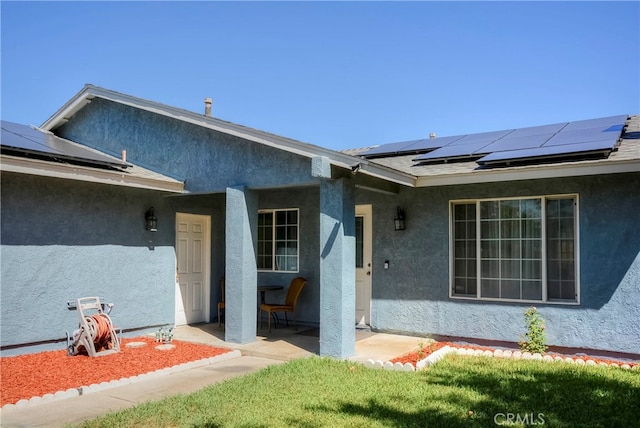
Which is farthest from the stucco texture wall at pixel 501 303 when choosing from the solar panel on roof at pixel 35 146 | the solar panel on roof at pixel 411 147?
the solar panel on roof at pixel 35 146

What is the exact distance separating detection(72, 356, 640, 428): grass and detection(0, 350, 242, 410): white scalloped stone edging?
114 cm

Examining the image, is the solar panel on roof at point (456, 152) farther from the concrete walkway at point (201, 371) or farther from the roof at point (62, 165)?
the roof at point (62, 165)

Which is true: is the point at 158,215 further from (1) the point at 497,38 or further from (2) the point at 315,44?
(1) the point at 497,38

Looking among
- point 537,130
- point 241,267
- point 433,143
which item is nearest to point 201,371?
point 241,267

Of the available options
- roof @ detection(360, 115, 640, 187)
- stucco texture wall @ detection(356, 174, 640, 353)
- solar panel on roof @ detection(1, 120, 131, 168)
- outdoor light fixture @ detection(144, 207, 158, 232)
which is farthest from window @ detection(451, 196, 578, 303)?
solar panel on roof @ detection(1, 120, 131, 168)

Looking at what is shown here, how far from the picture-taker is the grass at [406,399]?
4824mm

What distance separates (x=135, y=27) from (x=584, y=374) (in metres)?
12.4

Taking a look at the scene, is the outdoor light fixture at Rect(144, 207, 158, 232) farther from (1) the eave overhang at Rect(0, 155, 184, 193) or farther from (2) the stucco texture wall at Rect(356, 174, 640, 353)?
(2) the stucco texture wall at Rect(356, 174, 640, 353)

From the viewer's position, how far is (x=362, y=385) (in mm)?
6109

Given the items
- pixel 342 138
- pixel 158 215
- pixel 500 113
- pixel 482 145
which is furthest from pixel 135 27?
pixel 342 138

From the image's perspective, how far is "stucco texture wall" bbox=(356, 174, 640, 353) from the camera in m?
7.48

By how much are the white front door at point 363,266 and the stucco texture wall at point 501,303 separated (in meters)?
0.21

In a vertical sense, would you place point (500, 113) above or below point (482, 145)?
above

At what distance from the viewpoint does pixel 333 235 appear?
7684 mm
